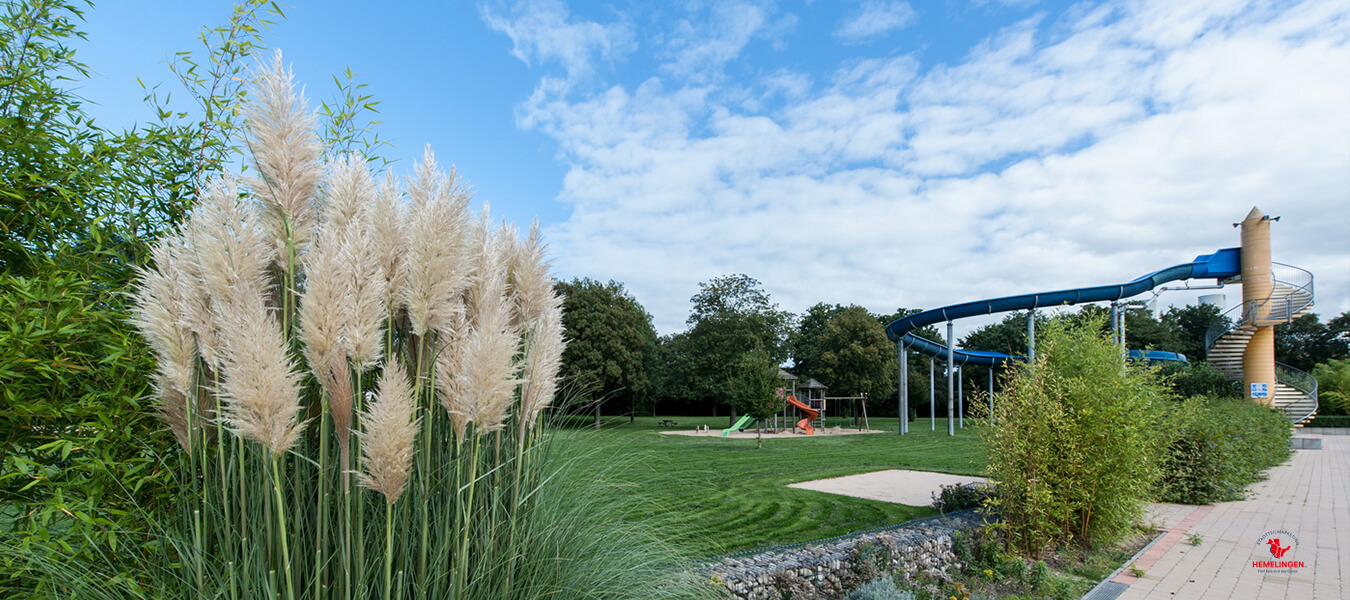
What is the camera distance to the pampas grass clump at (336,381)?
1.70 metres

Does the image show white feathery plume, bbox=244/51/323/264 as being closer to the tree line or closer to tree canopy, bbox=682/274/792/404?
the tree line

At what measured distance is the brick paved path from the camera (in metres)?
5.06

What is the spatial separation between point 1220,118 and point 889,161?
4.29 metres

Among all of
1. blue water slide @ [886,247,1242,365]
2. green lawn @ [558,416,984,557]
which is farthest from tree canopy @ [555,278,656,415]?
blue water slide @ [886,247,1242,365]

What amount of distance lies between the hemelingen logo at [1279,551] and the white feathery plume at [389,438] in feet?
25.2

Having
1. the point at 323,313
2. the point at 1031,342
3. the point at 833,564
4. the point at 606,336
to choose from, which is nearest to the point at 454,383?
the point at 323,313

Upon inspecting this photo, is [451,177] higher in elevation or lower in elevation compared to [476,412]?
higher

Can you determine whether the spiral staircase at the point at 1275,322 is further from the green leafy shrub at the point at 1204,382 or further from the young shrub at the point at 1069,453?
the young shrub at the point at 1069,453

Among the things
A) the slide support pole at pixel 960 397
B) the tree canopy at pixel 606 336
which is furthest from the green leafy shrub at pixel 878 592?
the tree canopy at pixel 606 336

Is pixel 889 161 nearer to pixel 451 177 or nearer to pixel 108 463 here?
pixel 451 177

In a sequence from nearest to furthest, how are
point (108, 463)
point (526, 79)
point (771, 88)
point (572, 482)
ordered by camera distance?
point (108, 463) < point (572, 482) < point (526, 79) < point (771, 88)

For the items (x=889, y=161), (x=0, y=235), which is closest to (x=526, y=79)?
(x=0, y=235)

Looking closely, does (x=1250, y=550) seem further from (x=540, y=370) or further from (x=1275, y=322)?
(x=1275, y=322)

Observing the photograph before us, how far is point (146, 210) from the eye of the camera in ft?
8.39
